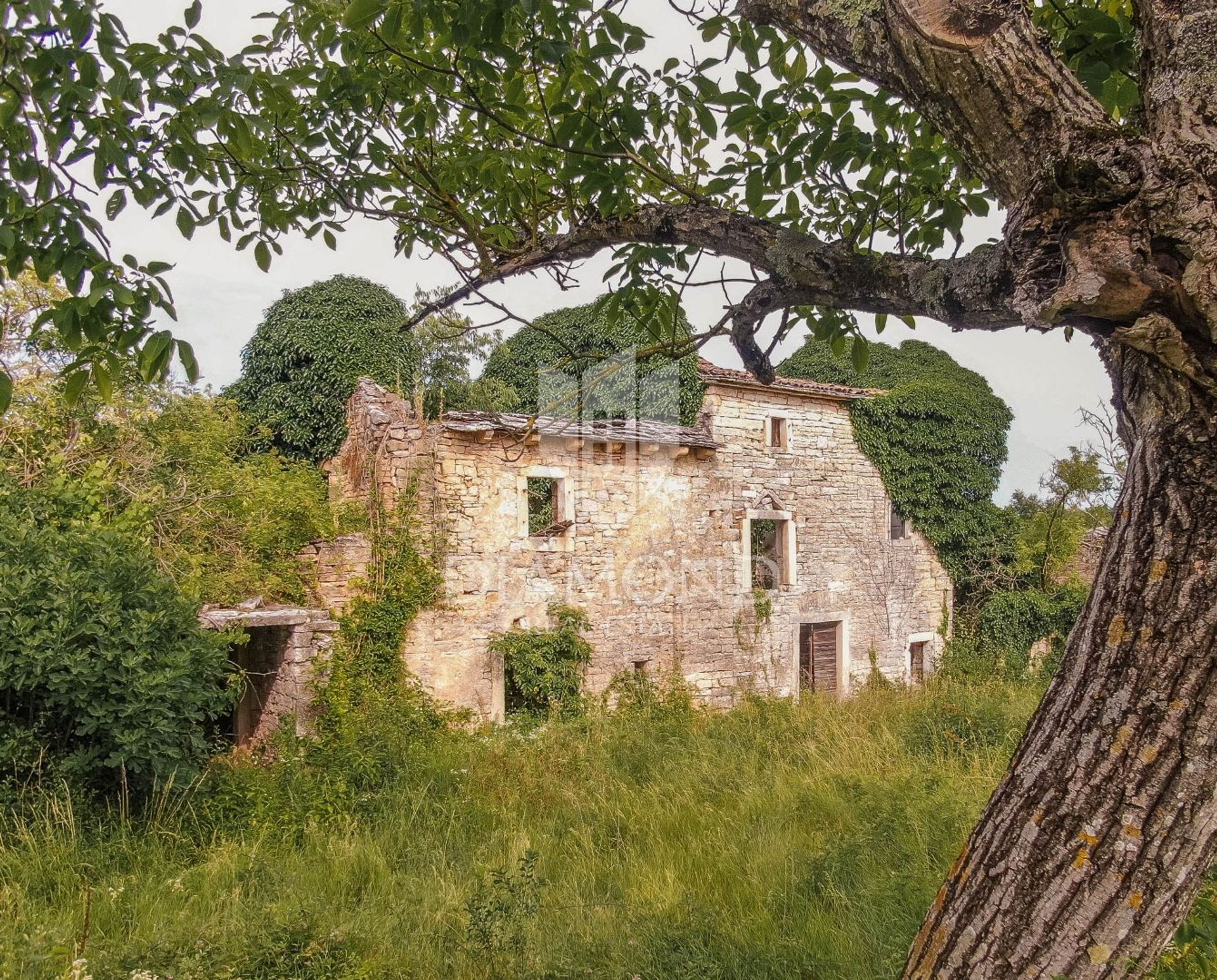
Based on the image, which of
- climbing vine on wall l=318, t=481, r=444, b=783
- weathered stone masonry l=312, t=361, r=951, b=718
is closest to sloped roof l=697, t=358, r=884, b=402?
weathered stone masonry l=312, t=361, r=951, b=718

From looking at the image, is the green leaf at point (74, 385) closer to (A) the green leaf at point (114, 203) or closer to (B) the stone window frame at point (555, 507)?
(A) the green leaf at point (114, 203)

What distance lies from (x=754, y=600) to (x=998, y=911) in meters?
11.0

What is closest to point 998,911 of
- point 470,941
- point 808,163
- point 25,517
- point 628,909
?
point 808,163

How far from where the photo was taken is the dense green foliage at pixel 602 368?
9.61 ft

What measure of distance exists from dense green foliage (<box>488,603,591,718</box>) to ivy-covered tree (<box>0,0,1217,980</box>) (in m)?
7.38

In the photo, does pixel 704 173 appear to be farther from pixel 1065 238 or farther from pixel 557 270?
pixel 1065 238

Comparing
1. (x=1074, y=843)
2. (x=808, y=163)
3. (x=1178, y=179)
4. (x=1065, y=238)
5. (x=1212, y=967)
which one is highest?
(x=808, y=163)

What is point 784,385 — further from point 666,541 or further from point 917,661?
point 917,661

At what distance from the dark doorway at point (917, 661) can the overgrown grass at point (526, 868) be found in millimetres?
6026

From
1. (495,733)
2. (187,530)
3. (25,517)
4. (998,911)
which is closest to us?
(998,911)

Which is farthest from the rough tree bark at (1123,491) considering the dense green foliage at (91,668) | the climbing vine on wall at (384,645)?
the climbing vine on wall at (384,645)

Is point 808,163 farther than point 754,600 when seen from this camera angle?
No

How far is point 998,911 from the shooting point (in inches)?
66.2

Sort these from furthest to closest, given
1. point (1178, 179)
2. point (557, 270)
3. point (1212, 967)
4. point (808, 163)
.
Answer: point (557, 270) → point (808, 163) → point (1212, 967) → point (1178, 179)
